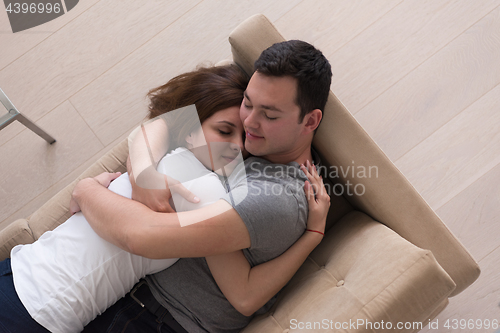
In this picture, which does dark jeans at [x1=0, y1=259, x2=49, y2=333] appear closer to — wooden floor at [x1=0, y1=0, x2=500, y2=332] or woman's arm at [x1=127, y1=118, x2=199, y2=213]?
woman's arm at [x1=127, y1=118, x2=199, y2=213]

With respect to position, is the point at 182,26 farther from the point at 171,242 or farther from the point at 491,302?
the point at 491,302

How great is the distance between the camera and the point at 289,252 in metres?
1.03

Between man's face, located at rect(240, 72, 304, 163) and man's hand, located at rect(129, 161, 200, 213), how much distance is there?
11.1 inches

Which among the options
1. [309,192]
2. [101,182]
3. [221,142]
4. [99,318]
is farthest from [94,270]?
[309,192]

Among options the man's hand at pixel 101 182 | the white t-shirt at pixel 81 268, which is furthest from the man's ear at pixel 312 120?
the man's hand at pixel 101 182

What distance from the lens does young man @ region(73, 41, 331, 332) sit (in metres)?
0.89

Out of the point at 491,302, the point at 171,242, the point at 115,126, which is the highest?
the point at 115,126

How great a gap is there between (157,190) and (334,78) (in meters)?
1.22

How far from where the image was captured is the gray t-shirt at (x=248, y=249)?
3.12 ft

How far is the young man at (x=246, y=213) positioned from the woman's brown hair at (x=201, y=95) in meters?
0.09

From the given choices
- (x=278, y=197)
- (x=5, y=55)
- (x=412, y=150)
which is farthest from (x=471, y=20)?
(x=5, y=55)

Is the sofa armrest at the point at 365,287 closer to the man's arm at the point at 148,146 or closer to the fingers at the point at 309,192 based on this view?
the fingers at the point at 309,192

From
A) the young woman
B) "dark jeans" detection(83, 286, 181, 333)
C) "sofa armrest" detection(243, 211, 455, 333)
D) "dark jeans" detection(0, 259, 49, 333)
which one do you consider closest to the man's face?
the young woman

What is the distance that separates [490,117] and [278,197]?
143 centimetres
